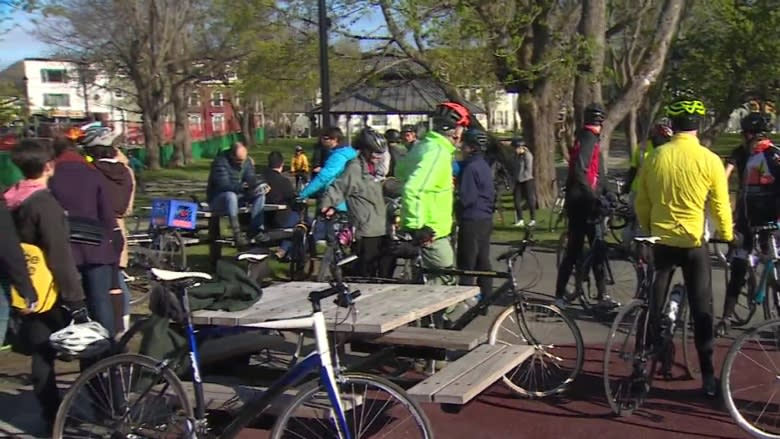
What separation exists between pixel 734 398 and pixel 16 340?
14.2 feet

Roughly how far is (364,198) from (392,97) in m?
14.4

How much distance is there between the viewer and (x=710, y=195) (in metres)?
5.63

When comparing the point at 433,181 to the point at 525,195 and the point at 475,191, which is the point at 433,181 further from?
the point at 525,195

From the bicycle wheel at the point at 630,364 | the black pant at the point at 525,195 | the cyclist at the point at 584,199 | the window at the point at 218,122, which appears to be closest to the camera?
the bicycle wheel at the point at 630,364

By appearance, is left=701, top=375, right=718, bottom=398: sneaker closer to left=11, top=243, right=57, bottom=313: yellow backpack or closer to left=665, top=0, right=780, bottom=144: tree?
left=11, top=243, right=57, bottom=313: yellow backpack

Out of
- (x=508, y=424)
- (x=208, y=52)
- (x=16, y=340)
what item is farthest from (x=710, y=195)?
(x=208, y=52)

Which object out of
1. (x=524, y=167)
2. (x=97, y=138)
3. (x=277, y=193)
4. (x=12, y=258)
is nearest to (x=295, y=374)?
(x=12, y=258)

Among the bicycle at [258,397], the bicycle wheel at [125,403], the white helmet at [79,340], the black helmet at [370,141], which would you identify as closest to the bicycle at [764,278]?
the black helmet at [370,141]

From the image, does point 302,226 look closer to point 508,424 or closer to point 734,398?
point 508,424

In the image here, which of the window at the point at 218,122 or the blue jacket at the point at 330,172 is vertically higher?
the blue jacket at the point at 330,172

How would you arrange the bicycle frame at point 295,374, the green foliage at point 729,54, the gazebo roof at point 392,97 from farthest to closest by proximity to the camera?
the green foliage at point 729,54, the gazebo roof at point 392,97, the bicycle frame at point 295,374

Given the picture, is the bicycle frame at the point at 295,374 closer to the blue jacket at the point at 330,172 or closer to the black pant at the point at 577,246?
the black pant at the point at 577,246

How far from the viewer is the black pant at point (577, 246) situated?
8.46m

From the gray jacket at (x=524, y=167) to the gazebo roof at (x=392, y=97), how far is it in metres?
2.04
